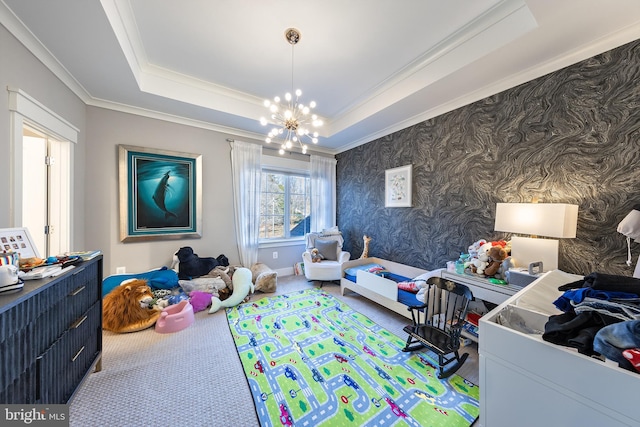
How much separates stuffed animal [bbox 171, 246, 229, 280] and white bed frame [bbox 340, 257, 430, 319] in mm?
2070

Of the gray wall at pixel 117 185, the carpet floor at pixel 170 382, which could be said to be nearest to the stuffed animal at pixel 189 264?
the gray wall at pixel 117 185

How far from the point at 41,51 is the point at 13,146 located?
3.12 feet

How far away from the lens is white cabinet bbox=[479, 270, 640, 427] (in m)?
0.66

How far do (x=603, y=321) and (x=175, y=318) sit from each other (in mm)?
3076

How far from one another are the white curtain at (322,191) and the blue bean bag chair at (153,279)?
2549mm

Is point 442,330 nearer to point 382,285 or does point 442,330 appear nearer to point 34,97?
point 382,285

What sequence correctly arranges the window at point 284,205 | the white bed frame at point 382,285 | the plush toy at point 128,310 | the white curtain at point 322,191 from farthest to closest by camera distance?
the white curtain at point 322,191 < the window at point 284,205 < the white bed frame at point 382,285 < the plush toy at point 128,310

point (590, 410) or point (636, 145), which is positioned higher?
point (636, 145)

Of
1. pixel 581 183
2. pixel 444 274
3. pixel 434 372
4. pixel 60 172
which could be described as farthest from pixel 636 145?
pixel 60 172

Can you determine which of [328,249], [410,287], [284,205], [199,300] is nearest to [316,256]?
[328,249]

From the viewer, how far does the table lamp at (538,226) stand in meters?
1.74

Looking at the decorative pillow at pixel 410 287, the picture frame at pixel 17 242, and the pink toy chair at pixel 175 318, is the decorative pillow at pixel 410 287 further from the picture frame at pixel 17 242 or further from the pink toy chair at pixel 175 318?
the picture frame at pixel 17 242

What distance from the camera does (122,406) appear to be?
142 cm

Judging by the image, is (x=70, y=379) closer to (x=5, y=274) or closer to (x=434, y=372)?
(x=5, y=274)
